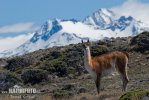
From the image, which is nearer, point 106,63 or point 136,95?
point 136,95

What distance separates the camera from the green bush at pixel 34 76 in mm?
43531

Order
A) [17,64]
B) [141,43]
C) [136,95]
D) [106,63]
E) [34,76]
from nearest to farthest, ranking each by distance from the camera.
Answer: [136,95], [106,63], [34,76], [141,43], [17,64]

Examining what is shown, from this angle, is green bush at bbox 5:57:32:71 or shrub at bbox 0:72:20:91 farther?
green bush at bbox 5:57:32:71

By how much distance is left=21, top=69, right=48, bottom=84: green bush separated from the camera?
43531mm

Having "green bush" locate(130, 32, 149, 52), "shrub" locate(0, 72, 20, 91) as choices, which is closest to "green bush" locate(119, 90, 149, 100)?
"shrub" locate(0, 72, 20, 91)

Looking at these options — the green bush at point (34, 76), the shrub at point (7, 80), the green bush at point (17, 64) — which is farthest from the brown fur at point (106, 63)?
the green bush at point (17, 64)

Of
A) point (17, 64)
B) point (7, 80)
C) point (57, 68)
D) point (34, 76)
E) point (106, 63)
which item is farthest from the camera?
point (17, 64)

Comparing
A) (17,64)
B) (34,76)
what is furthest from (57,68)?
(17,64)

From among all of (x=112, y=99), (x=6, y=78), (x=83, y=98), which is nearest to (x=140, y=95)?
(x=112, y=99)

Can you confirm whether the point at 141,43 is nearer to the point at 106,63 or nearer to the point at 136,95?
the point at 106,63

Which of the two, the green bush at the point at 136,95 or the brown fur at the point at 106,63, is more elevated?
the brown fur at the point at 106,63

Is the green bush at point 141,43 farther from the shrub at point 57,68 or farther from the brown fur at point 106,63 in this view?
the brown fur at point 106,63

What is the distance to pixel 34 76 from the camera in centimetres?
4375

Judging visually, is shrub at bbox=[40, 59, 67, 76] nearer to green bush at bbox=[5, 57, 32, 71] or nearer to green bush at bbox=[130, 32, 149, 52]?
green bush at bbox=[5, 57, 32, 71]
